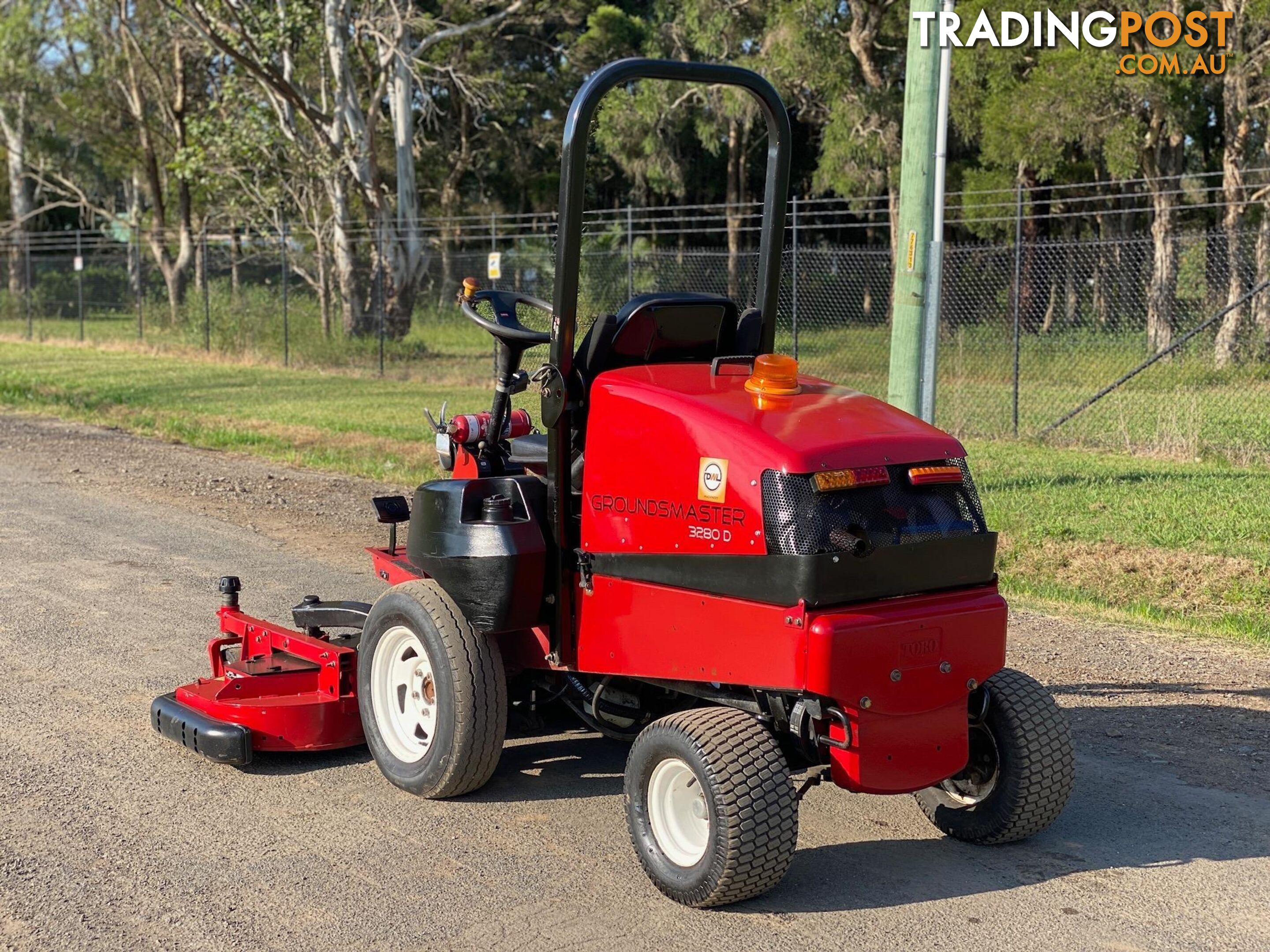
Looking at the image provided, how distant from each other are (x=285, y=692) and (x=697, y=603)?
83.9 inches

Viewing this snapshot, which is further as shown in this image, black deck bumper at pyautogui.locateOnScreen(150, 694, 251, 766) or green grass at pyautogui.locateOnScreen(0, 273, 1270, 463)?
green grass at pyautogui.locateOnScreen(0, 273, 1270, 463)

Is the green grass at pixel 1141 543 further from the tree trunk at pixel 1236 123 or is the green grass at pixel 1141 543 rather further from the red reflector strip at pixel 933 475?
the tree trunk at pixel 1236 123

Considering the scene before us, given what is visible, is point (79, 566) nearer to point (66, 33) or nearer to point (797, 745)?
point (797, 745)

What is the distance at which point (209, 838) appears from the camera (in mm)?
4723

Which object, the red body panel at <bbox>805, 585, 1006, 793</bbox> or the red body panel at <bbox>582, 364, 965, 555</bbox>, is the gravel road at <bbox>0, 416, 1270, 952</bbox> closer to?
the red body panel at <bbox>805, 585, 1006, 793</bbox>

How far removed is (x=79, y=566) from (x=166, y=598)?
112 centimetres

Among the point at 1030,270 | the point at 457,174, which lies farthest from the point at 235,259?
the point at 1030,270

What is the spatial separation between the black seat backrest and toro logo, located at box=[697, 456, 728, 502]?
66 cm

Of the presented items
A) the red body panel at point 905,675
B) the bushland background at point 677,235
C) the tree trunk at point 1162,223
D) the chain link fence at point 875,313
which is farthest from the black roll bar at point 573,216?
the tree trunk at point 1162,223

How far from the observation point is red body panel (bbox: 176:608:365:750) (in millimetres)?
5301

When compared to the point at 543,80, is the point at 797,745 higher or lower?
lower

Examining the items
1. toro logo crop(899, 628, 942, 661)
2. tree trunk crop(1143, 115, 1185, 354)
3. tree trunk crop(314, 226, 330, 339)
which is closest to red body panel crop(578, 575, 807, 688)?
toro logo crop(899, 628, 942, 661)

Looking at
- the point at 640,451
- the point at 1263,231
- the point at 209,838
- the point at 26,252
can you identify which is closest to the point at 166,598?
the point at 209,838

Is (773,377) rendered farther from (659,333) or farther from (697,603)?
(697,603)
